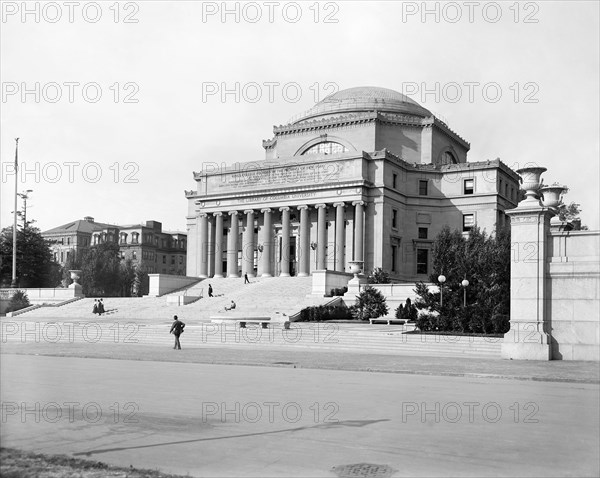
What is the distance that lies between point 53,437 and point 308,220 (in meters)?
64.9

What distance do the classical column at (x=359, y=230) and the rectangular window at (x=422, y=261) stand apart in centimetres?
861

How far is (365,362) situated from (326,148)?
203 ft

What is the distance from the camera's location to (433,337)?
30094 millimetres

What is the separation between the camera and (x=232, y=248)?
7812 centimetres

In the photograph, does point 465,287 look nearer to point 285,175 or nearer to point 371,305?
point 371,305

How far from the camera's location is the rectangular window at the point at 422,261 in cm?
7631

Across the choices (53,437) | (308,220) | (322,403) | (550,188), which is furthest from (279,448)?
(308,220)

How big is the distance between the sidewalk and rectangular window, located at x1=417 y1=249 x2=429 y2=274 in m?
48.3

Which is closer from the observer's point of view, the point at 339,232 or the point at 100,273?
the point at 339,232

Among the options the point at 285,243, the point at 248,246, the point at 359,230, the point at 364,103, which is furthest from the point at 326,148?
the point at 359,230

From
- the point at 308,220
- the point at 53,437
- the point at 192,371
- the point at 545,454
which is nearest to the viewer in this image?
the point at 545,454

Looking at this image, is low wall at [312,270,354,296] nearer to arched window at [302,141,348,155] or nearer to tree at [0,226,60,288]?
arched window at [302,141,348,155]

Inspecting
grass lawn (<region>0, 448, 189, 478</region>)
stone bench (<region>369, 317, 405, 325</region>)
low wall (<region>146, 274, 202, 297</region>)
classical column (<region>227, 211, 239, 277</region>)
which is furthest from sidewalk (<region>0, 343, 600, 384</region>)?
classical column (<region>227, 211, 239, 277</region>)

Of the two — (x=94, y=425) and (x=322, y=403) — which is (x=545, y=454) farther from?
(x=94, y=425)
